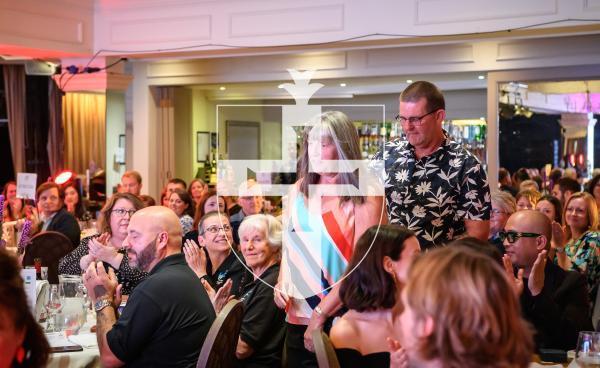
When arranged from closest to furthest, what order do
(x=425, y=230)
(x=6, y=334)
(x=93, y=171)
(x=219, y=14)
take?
(x=6, y=334)
(x=425, y=230)
(x=219, y=14)
(x=93, y=171)

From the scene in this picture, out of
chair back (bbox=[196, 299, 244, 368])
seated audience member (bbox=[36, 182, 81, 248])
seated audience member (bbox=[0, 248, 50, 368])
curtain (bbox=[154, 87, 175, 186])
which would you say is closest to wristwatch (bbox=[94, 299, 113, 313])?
chair back (bbox=[196, 299, 244, 368])

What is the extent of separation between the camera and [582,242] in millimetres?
5262

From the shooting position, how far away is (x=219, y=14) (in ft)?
24.3

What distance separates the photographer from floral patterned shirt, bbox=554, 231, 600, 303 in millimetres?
5031

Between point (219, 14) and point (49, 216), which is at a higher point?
point (219, 14)

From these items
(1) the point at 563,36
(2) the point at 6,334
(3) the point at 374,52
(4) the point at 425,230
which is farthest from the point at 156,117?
(2) the point at 6,334

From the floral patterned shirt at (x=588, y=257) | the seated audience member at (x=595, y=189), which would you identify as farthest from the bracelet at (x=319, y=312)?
the seated audience member at (x=595, y=189)

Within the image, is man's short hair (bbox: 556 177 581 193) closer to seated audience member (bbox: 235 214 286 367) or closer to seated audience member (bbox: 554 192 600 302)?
seated audience member (bbox: 554 192 600 302)

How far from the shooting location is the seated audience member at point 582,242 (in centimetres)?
507

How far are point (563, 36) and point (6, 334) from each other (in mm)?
6037

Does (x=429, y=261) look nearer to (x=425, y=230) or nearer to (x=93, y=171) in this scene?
(x=425, y=230)

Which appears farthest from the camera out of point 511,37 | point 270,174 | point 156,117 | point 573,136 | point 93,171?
point 93,171

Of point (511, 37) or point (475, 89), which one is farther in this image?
point (475, 89)

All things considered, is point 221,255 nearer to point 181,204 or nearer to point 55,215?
point 181,204
